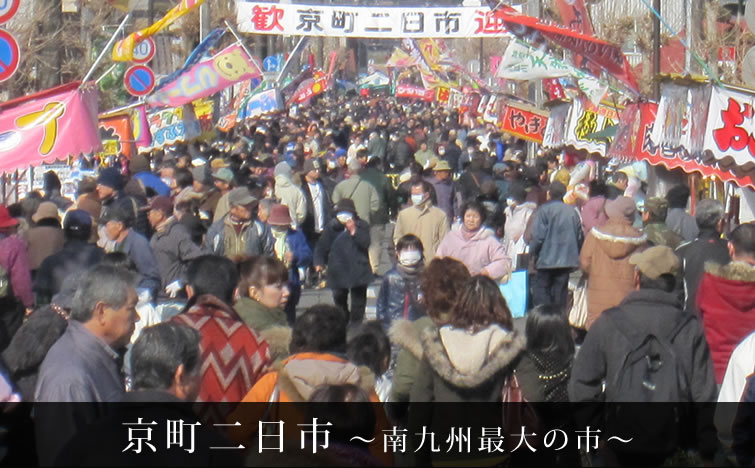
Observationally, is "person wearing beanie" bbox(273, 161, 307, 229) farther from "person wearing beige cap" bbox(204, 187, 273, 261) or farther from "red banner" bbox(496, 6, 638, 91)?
"person wearing beige cap" bbox(204, 187, 273, 261)

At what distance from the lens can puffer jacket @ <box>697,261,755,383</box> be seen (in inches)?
265

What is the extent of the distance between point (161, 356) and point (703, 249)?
5.46 metres

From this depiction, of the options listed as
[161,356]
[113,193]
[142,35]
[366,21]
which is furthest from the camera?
[366,21]

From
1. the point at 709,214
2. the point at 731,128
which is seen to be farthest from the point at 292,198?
the point at 709,214

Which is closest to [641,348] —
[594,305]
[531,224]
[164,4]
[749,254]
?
[749,254]

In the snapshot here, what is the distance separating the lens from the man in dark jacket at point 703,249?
862 centimetres

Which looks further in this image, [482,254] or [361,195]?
[361,195]

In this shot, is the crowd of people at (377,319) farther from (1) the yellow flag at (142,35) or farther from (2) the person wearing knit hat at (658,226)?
(1) the yellow flag at (142,35)

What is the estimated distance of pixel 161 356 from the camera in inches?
162

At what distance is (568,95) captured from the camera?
22.7 meters

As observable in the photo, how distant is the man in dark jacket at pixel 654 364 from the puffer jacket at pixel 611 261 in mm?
3483

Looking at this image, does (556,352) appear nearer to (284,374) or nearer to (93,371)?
(284,374)

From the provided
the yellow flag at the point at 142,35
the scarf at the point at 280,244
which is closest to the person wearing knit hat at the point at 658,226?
the scarf at the point at 280,244

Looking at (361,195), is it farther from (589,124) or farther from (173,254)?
(173,254)
